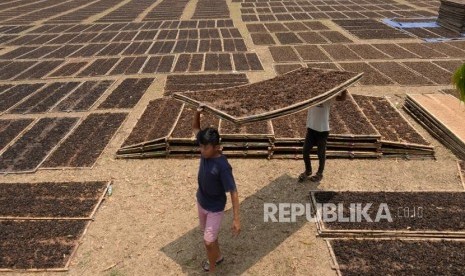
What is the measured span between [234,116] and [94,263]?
3.58 meters

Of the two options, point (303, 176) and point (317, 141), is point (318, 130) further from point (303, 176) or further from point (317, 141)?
point (303, 176)

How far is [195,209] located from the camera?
23.3ft

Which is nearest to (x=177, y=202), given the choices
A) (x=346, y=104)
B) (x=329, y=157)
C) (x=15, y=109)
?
(x=329, y=157)

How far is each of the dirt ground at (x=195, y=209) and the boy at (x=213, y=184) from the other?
1128mm

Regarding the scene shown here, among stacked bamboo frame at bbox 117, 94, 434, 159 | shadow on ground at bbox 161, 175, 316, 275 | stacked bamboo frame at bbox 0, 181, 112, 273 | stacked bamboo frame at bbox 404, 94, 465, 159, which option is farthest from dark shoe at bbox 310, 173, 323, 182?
stacked bamboo frame at bbox 0, 181, 112, 273

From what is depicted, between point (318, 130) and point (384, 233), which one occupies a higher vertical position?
point (318, 130)

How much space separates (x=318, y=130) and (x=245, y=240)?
8.87 ft

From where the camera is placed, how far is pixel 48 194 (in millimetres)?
7590

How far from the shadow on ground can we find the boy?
Result: 32.6 inches

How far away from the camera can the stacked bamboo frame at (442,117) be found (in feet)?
29.0

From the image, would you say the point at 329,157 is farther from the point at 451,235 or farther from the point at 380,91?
the point at 380,91

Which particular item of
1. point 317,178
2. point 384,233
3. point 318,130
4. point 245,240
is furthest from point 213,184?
point 317,178

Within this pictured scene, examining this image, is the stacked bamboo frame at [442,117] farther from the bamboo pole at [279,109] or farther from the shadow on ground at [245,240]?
the shadow on ground at [245,240]

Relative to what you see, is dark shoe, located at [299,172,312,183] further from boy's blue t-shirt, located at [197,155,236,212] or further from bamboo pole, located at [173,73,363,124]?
Answer: boy's blue t-shirt, located at [197,155,236,212]
